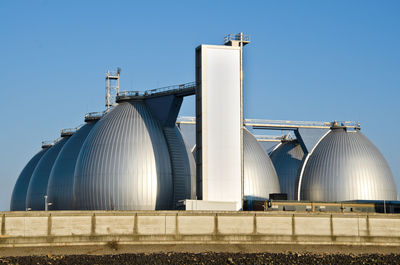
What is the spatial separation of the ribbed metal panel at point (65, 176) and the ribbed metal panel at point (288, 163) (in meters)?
25.8

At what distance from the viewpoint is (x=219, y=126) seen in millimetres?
71938

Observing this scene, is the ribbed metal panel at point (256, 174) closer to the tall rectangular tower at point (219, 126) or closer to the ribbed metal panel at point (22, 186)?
the tall rectangular tower at point (219, 126)

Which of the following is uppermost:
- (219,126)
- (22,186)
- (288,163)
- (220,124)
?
(220,124)

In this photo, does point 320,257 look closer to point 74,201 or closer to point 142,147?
point 142,147

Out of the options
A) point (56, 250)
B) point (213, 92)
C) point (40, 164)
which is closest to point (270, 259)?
point (56, 250)

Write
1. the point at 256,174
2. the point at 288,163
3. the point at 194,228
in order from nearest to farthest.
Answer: the point at 194,228 → the point at 256,174 → the point at 288,163

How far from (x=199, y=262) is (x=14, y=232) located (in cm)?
1475

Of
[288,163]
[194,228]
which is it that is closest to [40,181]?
[288,163]

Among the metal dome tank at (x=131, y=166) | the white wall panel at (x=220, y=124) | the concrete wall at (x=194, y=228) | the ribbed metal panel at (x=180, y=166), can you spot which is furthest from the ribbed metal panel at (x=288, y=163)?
the concrete wall at (x=194, y=228)

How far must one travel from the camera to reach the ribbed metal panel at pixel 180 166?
7550 cm

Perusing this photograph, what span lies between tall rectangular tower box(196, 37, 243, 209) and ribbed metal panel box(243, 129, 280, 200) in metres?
6.72

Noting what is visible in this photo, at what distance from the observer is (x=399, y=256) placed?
52625 mm

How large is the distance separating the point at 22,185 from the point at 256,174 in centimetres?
4572

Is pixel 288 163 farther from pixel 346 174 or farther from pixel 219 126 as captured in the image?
pixel 219 126
